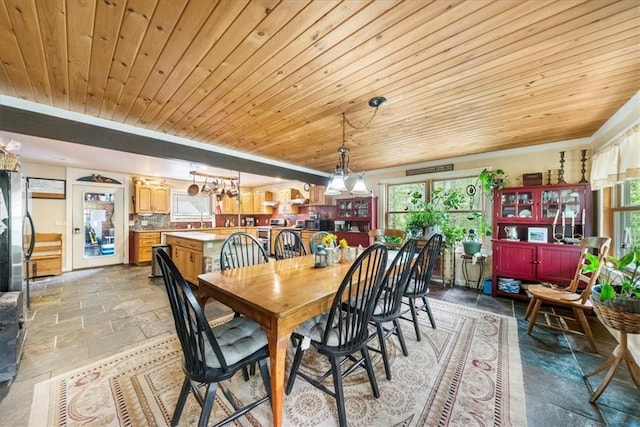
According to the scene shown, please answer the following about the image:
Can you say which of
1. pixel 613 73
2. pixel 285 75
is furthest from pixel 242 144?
pixel 613 73

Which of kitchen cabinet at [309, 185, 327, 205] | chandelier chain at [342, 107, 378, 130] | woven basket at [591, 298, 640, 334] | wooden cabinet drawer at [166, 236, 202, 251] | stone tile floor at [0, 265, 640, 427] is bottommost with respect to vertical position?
stone tile floor at [0, 265, 640, 427]

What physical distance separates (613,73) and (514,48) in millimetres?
1002

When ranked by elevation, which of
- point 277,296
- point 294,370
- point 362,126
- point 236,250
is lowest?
point 294,370

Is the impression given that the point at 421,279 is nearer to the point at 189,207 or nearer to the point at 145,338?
the point at 145,338

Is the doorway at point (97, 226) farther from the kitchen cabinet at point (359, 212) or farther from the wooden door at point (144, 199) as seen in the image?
the kitchen cabinet at point (359, 212)

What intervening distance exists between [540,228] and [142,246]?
26.8ft

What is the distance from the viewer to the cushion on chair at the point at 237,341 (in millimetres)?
1358

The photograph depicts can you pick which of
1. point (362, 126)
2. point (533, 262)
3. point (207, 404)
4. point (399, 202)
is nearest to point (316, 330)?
point (207, 404)

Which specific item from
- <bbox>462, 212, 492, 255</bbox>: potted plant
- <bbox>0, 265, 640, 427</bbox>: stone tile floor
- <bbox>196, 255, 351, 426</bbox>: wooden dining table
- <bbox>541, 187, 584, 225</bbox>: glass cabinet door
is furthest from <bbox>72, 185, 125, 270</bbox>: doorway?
<bbox>541, 187, 584, 225</bbox>: glass cabinet door

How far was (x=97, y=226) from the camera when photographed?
584 cm

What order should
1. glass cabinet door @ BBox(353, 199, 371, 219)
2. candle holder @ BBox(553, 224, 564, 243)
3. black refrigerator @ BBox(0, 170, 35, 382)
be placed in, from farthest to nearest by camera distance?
glass cabinet door @ BBox(353, 199, 371, 219) < candle holder @ BBox(553, 224, 564, 243) < black refrigerator @ BBox(0, 170, 35, 382)

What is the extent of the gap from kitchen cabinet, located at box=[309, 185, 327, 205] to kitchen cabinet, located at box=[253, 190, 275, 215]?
2109mm

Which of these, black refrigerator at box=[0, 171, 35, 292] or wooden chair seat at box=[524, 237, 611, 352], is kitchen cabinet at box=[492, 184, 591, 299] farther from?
black refrigerator at box=[0, 171, 35, 292]

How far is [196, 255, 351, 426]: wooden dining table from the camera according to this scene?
130cm
